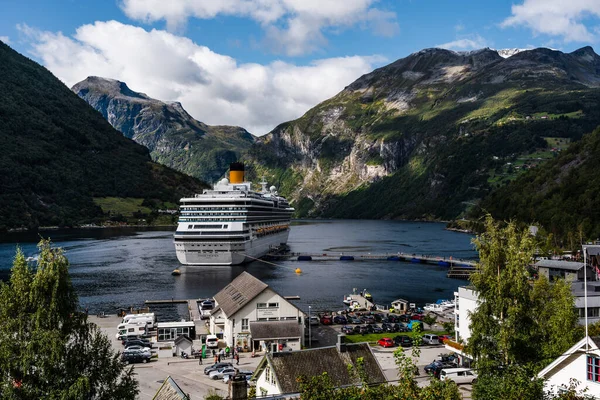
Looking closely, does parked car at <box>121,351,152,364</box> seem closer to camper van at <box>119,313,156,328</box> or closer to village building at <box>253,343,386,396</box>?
camper van at <box>119,313,156,328</box>

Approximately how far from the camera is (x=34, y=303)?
21750mm

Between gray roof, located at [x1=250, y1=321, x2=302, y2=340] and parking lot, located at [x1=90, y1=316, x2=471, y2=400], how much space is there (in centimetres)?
212

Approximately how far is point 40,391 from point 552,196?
193m

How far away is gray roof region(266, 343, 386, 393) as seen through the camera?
31891 millimetres

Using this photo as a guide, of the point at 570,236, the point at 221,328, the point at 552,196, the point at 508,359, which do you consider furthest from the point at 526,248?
the point at 552,196

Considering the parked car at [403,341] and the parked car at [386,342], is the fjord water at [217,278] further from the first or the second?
the parked car at [403,341]

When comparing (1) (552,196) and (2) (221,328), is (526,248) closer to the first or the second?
(2) (221,328)

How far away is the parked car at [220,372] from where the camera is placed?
4344cm

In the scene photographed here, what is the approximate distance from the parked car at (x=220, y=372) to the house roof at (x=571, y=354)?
79.3 feet

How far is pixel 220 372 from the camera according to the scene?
43.8 meters

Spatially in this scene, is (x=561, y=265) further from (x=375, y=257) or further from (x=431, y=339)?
(x=375, y=257)

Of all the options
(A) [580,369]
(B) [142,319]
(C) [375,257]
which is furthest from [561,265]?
(C) [375,257]

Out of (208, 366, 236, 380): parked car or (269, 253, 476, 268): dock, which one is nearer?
(208, 366, 236, 380): parked car

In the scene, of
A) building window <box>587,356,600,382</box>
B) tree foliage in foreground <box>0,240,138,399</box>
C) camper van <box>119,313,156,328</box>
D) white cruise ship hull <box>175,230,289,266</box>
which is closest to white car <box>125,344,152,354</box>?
Answer: camper van <box>119,313,156,328</box>
